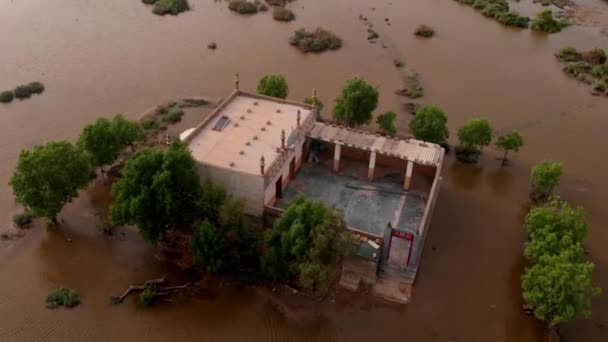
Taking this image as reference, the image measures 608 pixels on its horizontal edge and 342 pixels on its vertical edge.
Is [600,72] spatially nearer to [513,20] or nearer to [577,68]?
[577,68]

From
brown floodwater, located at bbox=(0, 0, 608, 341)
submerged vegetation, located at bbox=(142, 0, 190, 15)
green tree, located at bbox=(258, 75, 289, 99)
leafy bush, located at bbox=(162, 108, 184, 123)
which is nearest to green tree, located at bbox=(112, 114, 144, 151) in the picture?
brown floodwater, located at bbox=(0, 0, 608, 341)

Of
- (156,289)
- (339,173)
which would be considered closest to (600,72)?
(339,173)

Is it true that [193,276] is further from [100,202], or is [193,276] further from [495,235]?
[495,235]

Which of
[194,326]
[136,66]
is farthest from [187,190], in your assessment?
[136,66]

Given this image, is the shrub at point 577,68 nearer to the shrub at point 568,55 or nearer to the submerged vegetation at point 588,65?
the submerged vegetation at point 588,65

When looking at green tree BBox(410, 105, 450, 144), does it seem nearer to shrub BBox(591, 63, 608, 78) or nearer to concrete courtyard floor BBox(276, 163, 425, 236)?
concrete courtyard floor BBox(276, 163, 425, 236)

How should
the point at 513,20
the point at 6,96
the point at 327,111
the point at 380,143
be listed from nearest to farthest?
the point at 380,143, the point at 327,111, the point at 6,96, the point at 513,20

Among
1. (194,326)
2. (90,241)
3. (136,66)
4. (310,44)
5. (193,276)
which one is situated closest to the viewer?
(194,326)
